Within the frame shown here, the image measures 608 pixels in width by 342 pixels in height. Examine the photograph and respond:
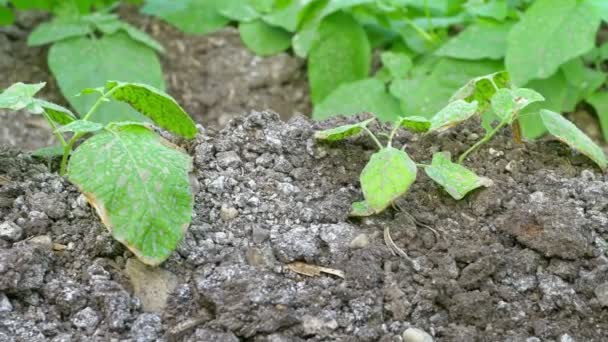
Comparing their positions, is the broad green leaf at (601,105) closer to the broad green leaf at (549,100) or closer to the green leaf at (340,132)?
the broad green leaf at (549,100)

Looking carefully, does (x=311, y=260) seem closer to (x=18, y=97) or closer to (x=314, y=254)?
(x=314, y=254)

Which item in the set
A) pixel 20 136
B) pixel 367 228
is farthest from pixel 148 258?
pixel 20 136

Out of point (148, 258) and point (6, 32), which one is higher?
point (148, 258)

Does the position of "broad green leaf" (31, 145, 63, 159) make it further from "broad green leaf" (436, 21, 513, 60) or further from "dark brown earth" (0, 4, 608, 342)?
"broad green leaf" (436, 21, 513, 60)

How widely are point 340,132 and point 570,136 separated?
0.49 m

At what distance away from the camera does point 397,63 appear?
320 centimetres

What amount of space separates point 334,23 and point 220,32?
49 centimetres

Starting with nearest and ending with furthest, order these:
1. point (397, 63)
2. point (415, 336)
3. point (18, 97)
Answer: point (415, 336)
point (18, 97)
point (397, 63)

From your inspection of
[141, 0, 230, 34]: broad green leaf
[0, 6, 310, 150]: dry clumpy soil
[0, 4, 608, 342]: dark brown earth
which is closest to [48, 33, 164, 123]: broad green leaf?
[0, 6, 310, 150]: dry clumpy soil

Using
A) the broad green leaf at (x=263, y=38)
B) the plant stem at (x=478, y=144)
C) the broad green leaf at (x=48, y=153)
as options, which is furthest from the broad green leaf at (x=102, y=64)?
the plant stem at (x=478, y=144)

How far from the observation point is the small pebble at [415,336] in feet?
5.00

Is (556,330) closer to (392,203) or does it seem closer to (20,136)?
(392,203)

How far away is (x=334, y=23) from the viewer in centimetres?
340

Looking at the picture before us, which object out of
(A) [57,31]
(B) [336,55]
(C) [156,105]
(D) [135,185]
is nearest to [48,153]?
(C) [156,105]
